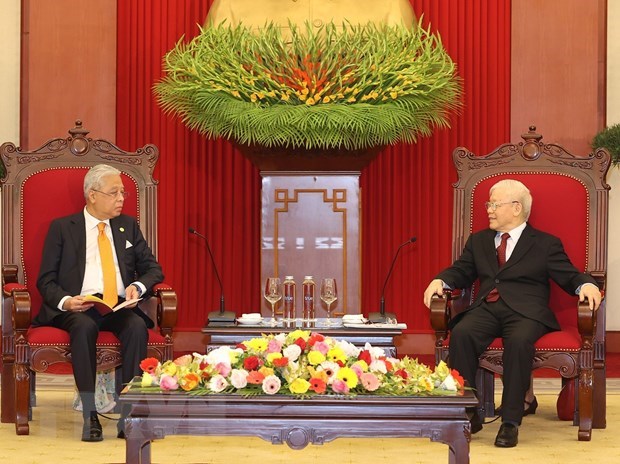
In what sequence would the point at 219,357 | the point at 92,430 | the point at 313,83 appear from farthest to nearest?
1. the point at 313,83
2. the point at 92,430
3. the point at 219,357

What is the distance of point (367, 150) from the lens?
558cm

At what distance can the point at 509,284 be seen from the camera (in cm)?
514

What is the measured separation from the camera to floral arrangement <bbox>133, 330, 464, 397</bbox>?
3602 millimetres

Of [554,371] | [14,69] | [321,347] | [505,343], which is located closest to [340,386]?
[321,347]

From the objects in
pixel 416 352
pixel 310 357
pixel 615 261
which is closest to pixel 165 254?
pixel 416 352

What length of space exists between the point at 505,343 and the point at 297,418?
4.98 feet

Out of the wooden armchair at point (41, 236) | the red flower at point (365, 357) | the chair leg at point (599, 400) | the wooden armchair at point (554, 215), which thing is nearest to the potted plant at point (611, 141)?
the wooden armchair at point (554, 215)

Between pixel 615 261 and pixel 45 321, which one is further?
pixel 615 261

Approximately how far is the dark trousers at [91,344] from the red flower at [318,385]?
1417 mm

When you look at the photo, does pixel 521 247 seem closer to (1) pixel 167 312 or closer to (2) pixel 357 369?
(1) pixel 167 312

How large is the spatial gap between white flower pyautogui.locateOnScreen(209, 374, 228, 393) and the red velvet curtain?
11.5 feet

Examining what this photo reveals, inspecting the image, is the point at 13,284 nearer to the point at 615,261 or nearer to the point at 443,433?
the point at 443,433

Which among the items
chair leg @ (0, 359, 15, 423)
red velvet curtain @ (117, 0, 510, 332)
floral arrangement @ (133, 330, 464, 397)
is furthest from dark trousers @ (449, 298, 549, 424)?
red velvet curtain @ (117, 0, 510, 332)

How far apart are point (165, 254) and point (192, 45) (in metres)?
2.07
